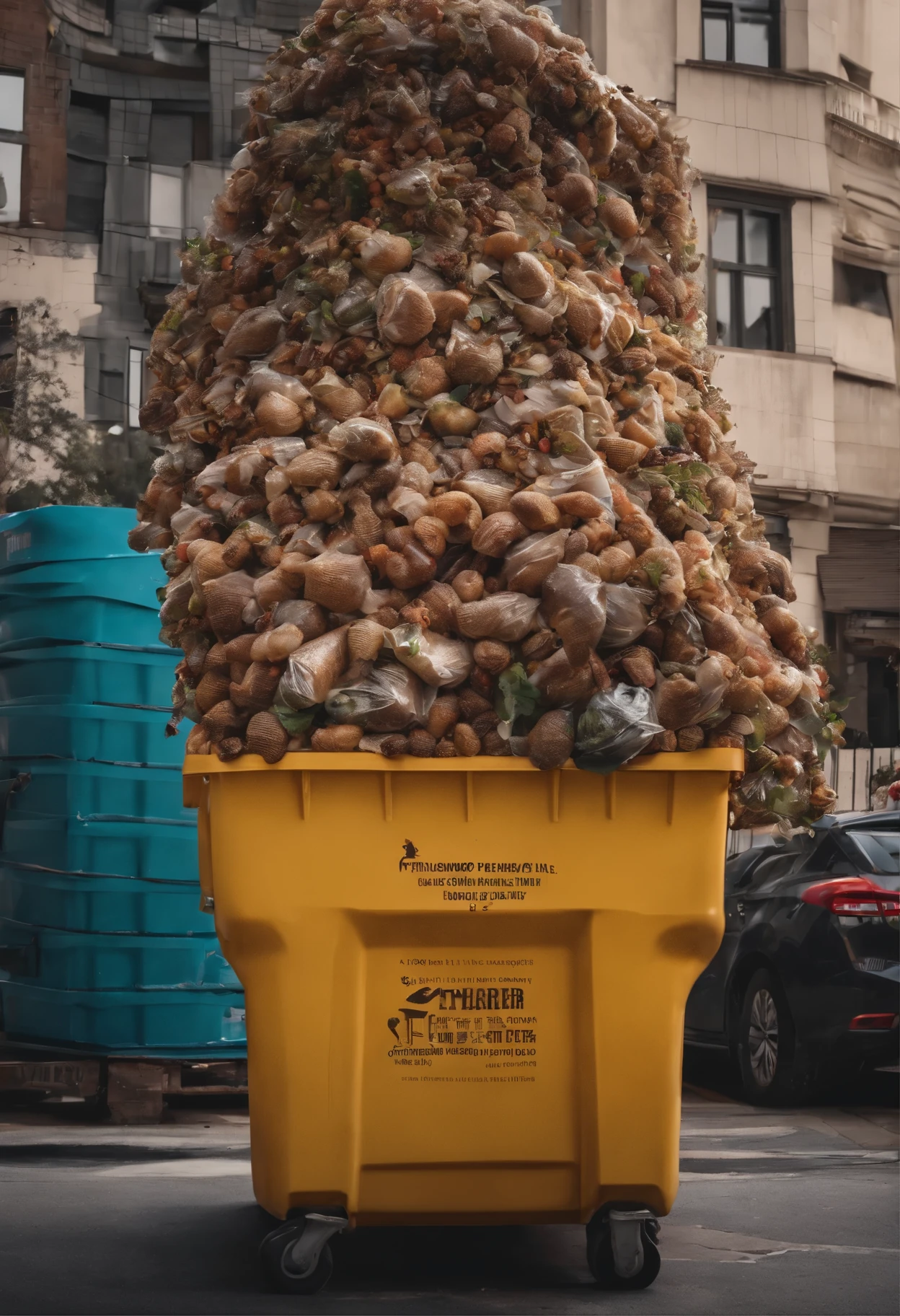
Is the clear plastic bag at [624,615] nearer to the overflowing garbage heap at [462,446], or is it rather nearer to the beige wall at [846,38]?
the overflowing garbage heap at [462,446]

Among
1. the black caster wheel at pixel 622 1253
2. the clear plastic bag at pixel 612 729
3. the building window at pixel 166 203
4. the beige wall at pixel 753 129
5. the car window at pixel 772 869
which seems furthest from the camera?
the building window at pixel 166 203

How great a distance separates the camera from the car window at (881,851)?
7023 millimetres

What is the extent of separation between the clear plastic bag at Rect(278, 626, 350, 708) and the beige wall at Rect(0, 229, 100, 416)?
953cm

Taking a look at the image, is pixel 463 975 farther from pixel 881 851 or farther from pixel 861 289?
pixel 861 289

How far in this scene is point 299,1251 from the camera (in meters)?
3.66

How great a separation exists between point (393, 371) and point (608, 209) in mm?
837

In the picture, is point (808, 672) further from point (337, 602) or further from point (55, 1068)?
point (55, 1068)

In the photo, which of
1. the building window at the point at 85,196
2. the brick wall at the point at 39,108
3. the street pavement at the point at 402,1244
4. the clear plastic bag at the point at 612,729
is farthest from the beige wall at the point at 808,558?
the clear plastic bag at the point at 612,729

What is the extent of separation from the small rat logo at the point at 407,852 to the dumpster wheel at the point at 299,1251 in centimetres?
82

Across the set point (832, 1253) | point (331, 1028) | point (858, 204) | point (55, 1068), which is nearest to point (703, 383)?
point (331, 1028)

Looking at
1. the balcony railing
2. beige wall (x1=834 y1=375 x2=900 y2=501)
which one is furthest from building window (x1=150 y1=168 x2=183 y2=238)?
beige wall (x1=834 y1=375 x2=900 y2=501)

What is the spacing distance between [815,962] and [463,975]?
376 cm

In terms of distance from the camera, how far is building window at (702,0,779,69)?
519 inches

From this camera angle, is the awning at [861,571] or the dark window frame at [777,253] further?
the dark window frame at [777,253]
